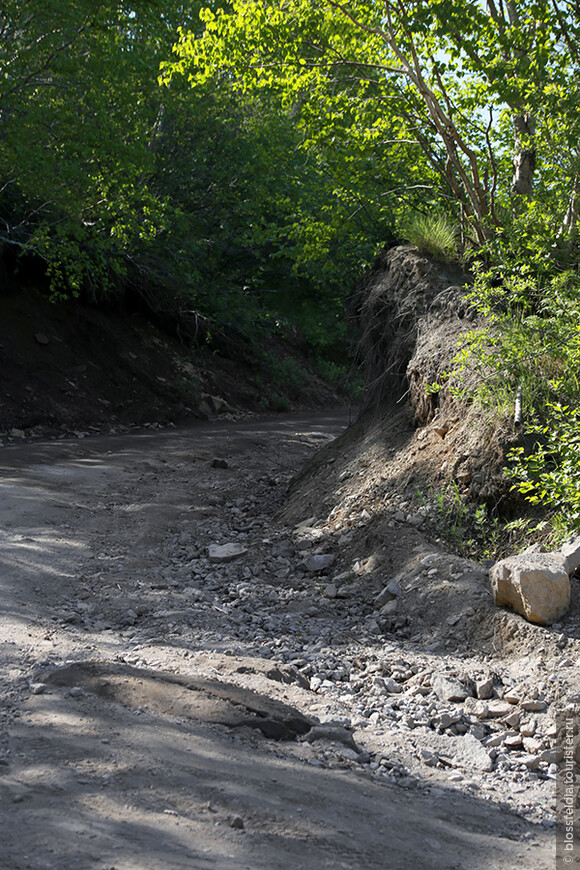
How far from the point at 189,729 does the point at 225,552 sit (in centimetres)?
374

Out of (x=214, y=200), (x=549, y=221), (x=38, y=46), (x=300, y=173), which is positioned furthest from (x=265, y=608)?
(x=300, y=173)

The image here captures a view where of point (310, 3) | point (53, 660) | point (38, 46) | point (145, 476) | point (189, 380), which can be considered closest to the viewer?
point (53, 660)

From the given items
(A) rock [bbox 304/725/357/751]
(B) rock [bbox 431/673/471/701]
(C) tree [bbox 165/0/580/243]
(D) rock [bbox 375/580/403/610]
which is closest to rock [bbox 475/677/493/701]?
(B) rock [bbox 431/673/471/701]

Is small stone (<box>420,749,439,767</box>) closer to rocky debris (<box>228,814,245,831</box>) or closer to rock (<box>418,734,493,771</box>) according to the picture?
rock (<box>418,734,493,771</box>)

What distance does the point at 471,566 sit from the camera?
569cm

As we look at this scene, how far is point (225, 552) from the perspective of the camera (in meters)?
7.15

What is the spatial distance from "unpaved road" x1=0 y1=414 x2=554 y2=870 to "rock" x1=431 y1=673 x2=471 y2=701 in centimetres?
55

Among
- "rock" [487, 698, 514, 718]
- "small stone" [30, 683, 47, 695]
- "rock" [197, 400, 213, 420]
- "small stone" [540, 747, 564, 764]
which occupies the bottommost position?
"small stone" [540, 747, 564, 764]

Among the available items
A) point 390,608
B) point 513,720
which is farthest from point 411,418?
point 513,720

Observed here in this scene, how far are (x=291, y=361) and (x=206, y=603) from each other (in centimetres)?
1545

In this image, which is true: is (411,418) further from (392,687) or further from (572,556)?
(392,687)

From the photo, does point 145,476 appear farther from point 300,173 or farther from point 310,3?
point 300,173

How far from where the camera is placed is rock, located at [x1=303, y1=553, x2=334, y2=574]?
21.9 feet

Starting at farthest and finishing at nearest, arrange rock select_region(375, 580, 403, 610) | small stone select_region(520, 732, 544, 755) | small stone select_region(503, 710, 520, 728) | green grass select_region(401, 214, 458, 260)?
green grass select_region(401, 214, 458, 260) < rock select_region(375, 580, 403, 610) < small stone select_region(503, 710, 520, 728) < small stone select_region(520, 732, 544, 755)
